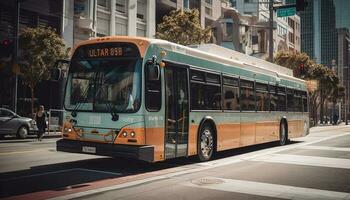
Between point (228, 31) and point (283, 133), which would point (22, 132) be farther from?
point (228, 31)

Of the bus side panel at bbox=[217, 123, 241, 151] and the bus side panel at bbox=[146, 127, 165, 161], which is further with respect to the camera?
the bus side panel at bbox=[217, 123, 241, 151]

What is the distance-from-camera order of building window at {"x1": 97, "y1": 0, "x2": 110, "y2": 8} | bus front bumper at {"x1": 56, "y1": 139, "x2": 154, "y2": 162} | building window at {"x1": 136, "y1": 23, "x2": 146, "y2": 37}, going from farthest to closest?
building window at {"x1": 136, "y1": 23, "x2": 146, "y2": 37}
building window at {"x1": 97, "y1": 0, "x2": 110, "y2": 8}
bus front bumper at {"x1": 56, "y1": 139, "x2": 154, "y2": 162}

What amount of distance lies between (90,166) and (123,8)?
100ft

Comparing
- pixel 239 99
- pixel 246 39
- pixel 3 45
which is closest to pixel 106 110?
pixel 239 99

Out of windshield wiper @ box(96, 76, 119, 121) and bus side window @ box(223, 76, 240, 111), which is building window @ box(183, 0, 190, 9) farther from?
windshield wiper @ box(96, 76, 119, 121)

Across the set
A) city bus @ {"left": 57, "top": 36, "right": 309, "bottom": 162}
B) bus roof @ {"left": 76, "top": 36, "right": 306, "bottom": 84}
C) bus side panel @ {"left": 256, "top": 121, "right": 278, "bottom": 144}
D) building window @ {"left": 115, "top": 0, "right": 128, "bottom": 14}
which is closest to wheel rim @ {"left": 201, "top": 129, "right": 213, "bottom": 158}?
city bus @ {"left": 57, "top": 36, "right": 309, "bottom": 162}

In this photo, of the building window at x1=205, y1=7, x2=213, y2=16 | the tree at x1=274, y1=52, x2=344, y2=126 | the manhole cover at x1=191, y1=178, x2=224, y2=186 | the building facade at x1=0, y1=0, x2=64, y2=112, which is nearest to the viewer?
the manhole cover at x1=191, y1=178, x2=224, y2=186

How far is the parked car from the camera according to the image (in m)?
21.5

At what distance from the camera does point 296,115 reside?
20.7 meters

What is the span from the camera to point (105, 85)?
10219mm

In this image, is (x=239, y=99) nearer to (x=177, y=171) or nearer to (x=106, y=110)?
(x=177, y=171)

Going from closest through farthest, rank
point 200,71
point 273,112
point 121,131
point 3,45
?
1. point 121,131
2. point 200,71
3. point 273,112
4. point 3,45

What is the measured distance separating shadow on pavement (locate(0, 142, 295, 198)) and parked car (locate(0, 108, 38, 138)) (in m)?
10.6

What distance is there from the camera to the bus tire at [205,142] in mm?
12173
